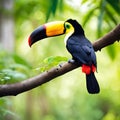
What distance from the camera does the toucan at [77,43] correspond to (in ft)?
5.84

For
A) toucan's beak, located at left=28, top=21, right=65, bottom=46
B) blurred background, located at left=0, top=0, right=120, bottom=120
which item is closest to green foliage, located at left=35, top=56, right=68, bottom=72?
toucan's beak, located at left=28, top=21, right=65, bottom=46

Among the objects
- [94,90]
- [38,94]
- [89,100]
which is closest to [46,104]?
[38,94]

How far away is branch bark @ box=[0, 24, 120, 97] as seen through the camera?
5.46 ft

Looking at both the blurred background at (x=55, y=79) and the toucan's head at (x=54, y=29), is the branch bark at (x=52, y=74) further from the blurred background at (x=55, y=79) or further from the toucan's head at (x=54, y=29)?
the blurred background at (x=55, y=79)

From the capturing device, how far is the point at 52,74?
1691 millimetres

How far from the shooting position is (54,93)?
795 centimetres

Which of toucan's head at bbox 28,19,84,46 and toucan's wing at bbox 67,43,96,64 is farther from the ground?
toucan's head at bbox 28,19,84,46

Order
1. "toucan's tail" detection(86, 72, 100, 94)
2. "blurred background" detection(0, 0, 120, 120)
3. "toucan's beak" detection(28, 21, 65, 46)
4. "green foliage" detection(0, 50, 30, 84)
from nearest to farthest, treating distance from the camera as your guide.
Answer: "toucan's tail" detection(86, 72, 100, 94), "toucan's beak" detection(28, 21, 65, 46), "green foliage" detection(0, 50, 30, 84), "blurred background" detection(0, 0, 120, 120)

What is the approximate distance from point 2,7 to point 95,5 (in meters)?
1.46

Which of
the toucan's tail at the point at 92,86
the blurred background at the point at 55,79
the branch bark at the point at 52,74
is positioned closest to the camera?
the branch bark at the point at 52,74

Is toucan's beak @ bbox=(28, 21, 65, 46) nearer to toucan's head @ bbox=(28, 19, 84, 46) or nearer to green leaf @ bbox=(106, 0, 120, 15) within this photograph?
toucan's head @ bbox=(28, 19, 84, 46)

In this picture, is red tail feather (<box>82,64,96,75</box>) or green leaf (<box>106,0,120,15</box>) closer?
red tail feather (<box>82,64,96,75</box>)

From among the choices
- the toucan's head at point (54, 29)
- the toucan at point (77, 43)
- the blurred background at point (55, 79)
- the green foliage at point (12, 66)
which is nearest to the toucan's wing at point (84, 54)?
the toucan at point (77, 43)

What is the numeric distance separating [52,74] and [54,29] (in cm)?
32
